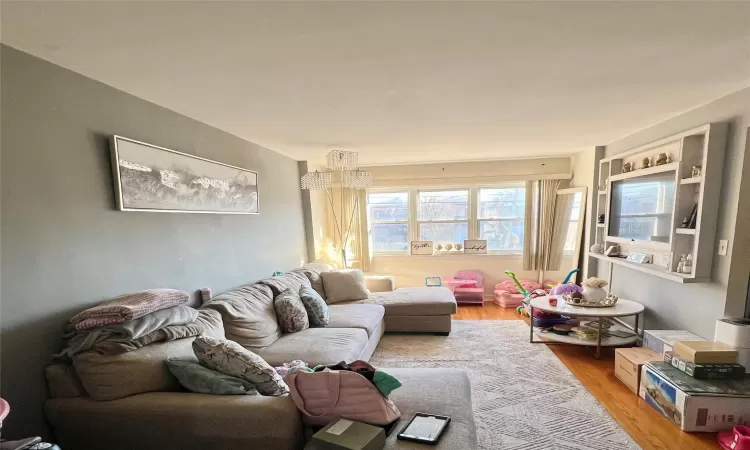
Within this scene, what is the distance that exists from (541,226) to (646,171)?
195 centimetres

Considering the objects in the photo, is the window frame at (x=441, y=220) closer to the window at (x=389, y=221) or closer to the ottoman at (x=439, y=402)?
the window at (x=389, y=221)

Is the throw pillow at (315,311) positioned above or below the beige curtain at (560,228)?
below

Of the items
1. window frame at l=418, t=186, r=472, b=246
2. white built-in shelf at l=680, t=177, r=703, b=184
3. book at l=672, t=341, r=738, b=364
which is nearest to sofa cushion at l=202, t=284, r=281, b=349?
book at l=672, t=341, r=738, b=364

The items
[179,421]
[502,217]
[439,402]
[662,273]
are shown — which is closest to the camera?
[179,421]

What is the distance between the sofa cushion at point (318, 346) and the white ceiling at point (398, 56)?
1697 millimetres

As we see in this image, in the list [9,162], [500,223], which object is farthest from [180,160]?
[500,223]

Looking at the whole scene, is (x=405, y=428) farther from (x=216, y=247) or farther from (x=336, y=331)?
(x=216, y=247)

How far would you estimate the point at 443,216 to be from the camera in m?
5.25

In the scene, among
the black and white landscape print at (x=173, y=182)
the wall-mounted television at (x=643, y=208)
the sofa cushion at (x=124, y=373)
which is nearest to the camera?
the sofa cushion at (x=124, y=373)

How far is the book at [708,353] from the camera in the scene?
2.04 m

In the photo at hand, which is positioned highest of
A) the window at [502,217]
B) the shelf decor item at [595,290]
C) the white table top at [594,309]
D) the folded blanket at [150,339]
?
the window at [502,217]

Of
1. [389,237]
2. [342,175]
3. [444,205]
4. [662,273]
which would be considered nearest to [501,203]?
[444,205]

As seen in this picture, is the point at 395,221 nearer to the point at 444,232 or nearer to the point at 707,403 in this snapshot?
the point at 444,232

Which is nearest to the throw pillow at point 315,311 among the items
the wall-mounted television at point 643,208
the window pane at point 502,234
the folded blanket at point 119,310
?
the folded blanket at point 119,310
